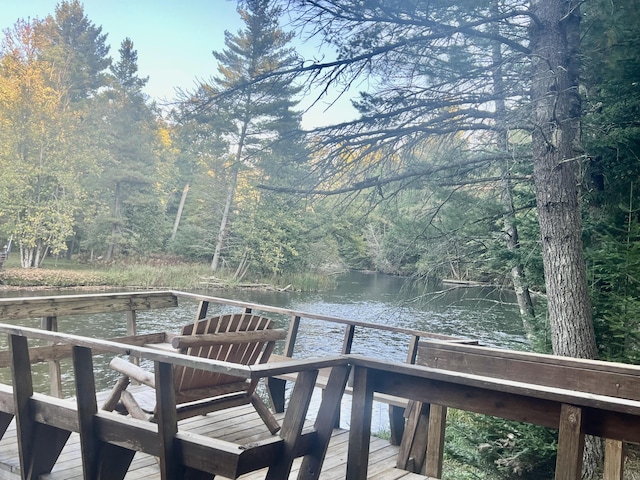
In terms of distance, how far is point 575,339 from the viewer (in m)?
4.29

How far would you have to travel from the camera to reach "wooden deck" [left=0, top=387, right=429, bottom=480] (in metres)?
2.45

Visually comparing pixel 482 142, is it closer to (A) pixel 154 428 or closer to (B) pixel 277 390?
(B) pixel 277 390

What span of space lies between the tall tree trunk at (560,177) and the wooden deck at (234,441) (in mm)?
2093

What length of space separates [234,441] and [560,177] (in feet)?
11.4

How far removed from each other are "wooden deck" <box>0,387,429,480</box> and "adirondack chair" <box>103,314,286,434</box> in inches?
10.5

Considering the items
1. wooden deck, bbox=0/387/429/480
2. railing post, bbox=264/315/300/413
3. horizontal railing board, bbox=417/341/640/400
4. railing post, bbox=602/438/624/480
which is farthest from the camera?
railing post, bbox=264/315/300/413

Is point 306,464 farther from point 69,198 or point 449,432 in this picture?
point 69,198

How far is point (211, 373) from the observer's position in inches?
104

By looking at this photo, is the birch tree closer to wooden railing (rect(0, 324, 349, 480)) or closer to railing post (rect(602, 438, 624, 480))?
wooden railing (rect(0, 324, 349, 480))

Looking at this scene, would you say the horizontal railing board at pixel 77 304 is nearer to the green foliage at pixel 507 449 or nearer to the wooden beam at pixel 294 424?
the wooden beam at pixel 294 424

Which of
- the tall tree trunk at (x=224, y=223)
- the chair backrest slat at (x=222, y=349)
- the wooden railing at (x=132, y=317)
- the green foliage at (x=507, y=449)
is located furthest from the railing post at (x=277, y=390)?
the tall tree trunk at (x=224, y=223)

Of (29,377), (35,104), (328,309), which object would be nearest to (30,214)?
(35,104)

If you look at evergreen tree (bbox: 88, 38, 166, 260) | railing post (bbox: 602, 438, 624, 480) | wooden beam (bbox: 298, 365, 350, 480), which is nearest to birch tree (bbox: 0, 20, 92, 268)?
evergreen tree (bbox: 88, 38, 166, 260)

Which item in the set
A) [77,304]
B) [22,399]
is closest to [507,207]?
[77,304]
